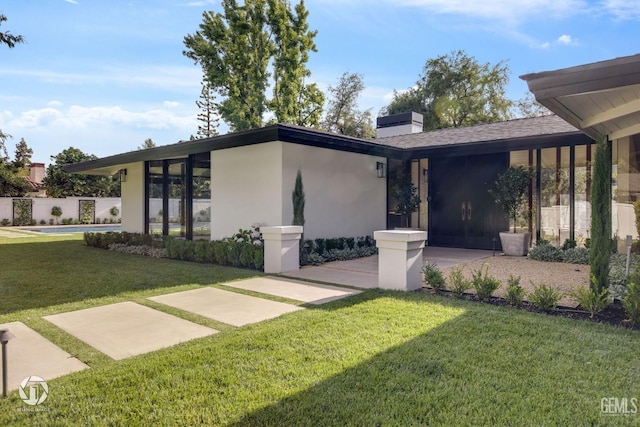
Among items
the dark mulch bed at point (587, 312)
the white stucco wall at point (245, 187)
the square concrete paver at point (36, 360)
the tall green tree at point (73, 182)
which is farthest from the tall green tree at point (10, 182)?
the dark mulch bed at point (587, 312)

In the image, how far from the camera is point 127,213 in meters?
14.8

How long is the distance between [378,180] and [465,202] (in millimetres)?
2623

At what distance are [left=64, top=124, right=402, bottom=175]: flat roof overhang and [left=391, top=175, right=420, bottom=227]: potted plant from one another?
3.28 feet

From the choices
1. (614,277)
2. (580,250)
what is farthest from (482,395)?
(580,250)

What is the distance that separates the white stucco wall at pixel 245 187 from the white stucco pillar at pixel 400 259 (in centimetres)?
341

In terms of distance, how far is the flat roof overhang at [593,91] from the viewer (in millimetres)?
3699

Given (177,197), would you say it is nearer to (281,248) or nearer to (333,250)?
(333,250)

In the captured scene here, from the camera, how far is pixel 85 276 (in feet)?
24.4

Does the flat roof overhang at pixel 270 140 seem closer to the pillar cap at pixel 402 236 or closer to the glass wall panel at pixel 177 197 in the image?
the glass wall panel at pixel 177 197

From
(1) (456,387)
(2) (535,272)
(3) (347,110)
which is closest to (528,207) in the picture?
(2) (535,272)

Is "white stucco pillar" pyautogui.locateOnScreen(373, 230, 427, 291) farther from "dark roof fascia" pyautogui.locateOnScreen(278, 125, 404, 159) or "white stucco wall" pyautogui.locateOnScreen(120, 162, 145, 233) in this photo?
"white stucco wall" pyautogui.locateOnScreen(120, 162, 145, 233)

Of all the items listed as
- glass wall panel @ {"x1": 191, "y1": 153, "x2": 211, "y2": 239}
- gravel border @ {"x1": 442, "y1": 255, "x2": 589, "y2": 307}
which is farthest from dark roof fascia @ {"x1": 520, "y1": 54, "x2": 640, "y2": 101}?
glass wall panel @ {"x1": 191, "y1": 153, "x2": 211, "y2": 239}

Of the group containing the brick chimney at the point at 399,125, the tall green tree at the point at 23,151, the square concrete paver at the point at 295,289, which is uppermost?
the tall green tree at the point at 23,151

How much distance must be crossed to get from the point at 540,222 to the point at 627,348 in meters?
7.30
